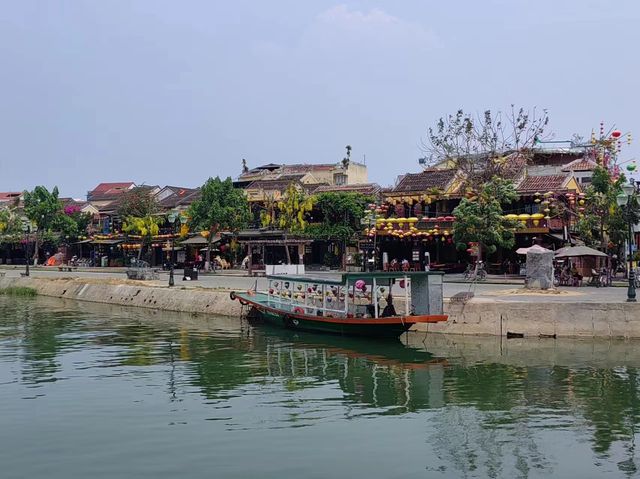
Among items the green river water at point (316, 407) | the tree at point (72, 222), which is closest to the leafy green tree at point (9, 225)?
the tree at point (72, 222)

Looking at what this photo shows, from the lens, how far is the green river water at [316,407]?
11.3 metres

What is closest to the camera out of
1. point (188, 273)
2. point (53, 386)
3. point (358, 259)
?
point (53, 386)

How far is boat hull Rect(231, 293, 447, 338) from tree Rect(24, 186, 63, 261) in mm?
42707

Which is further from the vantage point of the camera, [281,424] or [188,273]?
Answer: [188,273]

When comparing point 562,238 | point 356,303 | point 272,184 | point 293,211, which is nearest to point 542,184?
point 562,238

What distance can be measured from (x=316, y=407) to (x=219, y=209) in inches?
1436

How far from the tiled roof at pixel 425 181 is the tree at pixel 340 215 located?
11.1 feet

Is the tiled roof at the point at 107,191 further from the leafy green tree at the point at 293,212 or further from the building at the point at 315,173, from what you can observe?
the leafy green tree at the point at 293,212

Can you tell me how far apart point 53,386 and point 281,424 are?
669 centimetres

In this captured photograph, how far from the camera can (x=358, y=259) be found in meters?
50.2

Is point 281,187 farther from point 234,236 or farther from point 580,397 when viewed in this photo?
point 580,397

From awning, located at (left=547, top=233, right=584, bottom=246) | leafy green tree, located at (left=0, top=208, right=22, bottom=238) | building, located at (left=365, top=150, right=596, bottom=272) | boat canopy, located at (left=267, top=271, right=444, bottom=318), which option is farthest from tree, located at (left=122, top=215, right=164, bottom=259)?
awning, located at (left=547, top=233, right=584, bottom=246)

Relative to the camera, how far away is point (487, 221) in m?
36.4

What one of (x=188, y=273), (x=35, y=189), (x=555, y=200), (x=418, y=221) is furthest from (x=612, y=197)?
(x=35, y=189)
